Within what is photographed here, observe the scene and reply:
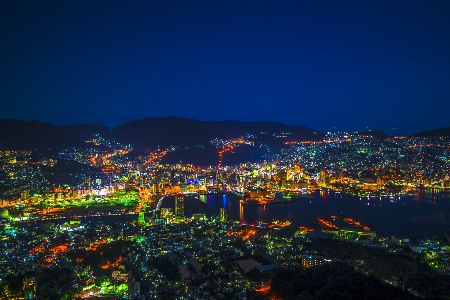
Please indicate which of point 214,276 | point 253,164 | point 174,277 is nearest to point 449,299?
point 214,276

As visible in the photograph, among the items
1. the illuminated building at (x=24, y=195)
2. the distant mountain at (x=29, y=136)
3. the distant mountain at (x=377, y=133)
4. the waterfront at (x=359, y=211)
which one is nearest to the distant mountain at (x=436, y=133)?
the distant mountain at (x=377, y=133)

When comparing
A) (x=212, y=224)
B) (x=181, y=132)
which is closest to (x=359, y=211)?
(x=212, y=224)

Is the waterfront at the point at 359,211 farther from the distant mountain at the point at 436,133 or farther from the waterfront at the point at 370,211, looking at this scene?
the distant mountain at the point at 436,133

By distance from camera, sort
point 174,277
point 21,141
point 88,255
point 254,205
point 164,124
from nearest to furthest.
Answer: point 174,277
point 88,255
point 254,205
point 21,141
point 164,124

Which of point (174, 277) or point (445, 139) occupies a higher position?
point (445, 139)

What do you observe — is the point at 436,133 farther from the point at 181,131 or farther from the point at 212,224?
the point at 212,224

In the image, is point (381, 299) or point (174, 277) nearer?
point (381, 299)

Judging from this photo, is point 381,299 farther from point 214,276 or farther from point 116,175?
point 116,175
